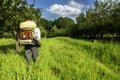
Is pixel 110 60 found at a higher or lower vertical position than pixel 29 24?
lower

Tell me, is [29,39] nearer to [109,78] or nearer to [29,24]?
[29,24]

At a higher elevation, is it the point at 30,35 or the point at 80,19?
the point at 80,19

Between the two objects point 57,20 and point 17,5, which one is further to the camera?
point 57,20

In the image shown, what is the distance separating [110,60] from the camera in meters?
11.6

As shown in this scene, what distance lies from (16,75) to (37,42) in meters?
2.46

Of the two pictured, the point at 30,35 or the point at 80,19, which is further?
the point at 80,19

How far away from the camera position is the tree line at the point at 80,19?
15.3m

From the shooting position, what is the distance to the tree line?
50.3 feet

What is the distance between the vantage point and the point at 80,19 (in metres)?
81.2

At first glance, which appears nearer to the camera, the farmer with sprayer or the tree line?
the farmer with sprayer

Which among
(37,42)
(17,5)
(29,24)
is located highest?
(17,5)

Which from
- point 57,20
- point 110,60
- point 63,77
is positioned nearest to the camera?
point 63,77

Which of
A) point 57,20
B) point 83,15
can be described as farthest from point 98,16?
point 57,20

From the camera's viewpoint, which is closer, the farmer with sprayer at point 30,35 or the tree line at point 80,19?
the farmer with sprayer at point 30,35
